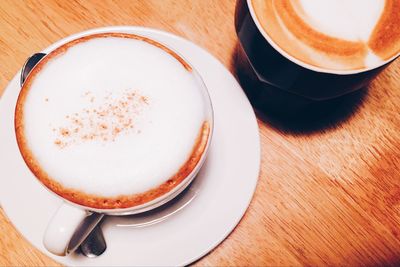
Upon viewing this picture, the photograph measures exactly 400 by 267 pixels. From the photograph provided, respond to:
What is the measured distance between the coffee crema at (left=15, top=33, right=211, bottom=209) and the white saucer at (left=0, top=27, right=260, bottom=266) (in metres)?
0.12

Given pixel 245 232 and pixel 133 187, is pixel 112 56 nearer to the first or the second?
pixel 133 187

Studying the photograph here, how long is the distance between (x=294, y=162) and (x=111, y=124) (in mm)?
292

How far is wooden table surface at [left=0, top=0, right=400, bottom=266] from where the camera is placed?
58cm

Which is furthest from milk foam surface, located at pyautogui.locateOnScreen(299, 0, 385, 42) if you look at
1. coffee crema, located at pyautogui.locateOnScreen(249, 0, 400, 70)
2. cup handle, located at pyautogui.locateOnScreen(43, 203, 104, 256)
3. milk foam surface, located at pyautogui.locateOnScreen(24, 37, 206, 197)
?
cup handle, located at pyautogui.locateOnScreen(43, 203, 104, 256)

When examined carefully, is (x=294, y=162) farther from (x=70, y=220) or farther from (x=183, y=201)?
(x=70, y=220)

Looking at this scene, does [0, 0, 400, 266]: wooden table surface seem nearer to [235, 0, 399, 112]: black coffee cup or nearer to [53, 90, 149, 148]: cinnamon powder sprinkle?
[235, 0, 399, 112]: black coffee cup

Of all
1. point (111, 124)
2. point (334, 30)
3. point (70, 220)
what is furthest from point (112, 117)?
point (334, 30)

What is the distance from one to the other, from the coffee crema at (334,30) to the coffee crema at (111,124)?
4.7 inches

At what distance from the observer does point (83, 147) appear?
439mm

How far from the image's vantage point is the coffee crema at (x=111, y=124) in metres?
0.44

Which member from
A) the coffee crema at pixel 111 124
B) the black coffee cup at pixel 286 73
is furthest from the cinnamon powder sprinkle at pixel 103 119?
the black coffee cup at pixel 286 73

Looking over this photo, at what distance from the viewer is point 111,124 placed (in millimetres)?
451

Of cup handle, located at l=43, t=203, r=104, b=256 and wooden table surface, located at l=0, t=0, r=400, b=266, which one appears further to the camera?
wooden table surface, located at l=0, t=0, r=400, b=266

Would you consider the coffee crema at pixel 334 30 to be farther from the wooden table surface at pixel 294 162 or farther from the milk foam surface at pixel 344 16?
the wooden table surface at pixel 294 162
